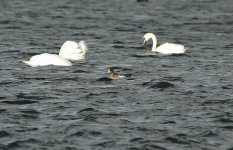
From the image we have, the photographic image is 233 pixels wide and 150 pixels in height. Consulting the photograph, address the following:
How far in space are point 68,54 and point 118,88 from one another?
23.9 feet

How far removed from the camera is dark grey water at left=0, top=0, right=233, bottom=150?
55.3 feet

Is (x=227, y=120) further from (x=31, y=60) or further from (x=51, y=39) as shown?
(x=51, y=39)

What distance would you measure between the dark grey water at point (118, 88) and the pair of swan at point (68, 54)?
417 millimetres

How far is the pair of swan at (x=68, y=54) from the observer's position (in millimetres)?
26844

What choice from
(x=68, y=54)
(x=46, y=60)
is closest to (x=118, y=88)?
(x=46, y=60)

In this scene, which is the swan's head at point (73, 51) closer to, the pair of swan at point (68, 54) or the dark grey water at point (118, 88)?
the pair of swan at point (68, 54)

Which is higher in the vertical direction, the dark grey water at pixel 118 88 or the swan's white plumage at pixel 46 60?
the swan's white plumage at pixel 46 60

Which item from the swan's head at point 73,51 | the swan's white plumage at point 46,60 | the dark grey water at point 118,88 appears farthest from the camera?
the swan's head at point 73,51

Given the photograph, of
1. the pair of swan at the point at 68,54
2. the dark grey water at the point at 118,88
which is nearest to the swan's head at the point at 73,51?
the pair of swan at the point at 68,54

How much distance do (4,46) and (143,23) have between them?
36.9 feet

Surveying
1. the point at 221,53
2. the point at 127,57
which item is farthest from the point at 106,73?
the point at 221,53

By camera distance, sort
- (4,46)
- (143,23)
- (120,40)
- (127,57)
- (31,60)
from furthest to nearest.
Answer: (143,23) → (120,40) → (4,46) → (127,57) → (31,60)

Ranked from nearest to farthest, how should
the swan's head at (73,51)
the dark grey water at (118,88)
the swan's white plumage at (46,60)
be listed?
1. the dark grey water at (118,88)
2. the swan's white plumage at (46,60)
3. the swan's head at (73,51)

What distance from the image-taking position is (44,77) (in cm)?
2441
